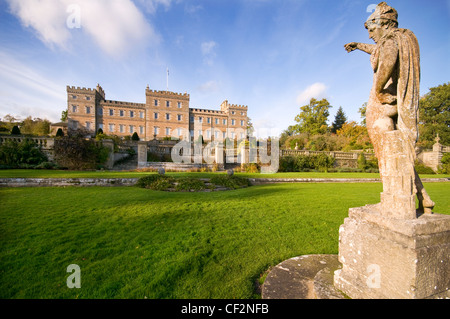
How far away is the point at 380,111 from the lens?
187cm

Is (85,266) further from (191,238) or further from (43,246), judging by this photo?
(191,238)

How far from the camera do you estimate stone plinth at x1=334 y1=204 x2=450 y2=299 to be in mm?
1349

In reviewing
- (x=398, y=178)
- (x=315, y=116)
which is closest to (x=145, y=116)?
(x=315, y=116)

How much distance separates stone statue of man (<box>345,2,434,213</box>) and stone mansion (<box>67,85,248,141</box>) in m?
41.3

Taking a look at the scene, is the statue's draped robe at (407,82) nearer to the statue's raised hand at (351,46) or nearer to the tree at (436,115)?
the statue's raised hand at (351,46)

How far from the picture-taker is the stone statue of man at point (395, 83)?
5.46ft

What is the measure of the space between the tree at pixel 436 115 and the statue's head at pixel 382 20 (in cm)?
4031

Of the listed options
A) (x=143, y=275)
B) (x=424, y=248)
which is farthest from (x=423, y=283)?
(x=143, y=275)

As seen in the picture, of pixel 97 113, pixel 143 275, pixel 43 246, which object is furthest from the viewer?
pixel 97 113

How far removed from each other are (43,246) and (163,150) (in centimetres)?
1926

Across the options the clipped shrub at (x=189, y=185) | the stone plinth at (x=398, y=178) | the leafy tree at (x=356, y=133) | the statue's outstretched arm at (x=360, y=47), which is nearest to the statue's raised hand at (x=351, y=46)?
the statue's outstretched arm at (x=360, y=47)

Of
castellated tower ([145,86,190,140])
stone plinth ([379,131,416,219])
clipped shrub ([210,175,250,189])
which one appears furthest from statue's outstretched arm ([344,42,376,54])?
castellated tower ([145,86,190,140])

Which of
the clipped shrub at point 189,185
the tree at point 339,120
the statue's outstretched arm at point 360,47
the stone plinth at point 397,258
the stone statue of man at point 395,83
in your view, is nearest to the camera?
the stone plinth at point 397,258

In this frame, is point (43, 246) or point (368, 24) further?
point (43, 246)
